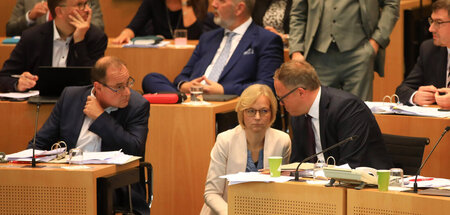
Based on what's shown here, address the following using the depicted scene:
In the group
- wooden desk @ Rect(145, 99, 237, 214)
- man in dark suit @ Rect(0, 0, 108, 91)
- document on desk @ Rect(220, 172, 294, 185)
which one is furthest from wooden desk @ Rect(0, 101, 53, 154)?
document on desk @ Rect(220, 172, 294, 185)

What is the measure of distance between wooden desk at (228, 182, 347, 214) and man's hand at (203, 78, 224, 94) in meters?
2.37

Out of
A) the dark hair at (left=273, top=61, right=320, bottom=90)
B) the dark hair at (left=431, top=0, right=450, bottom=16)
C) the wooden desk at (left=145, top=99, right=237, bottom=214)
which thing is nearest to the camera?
the dark hair at (left=273, top=61, right=320, bottom=90)

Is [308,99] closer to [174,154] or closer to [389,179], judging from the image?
[389,179]

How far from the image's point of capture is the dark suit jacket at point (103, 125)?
4184 mm

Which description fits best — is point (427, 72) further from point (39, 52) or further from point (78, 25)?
point (39, 52)

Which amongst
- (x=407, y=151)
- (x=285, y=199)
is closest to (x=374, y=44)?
(x=407, y=151)

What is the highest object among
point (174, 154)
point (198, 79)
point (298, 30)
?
point (298, 30)

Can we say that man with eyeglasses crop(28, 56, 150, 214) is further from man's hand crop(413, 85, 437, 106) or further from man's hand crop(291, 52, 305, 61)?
man's hand crop(413, 85, 437, 106)

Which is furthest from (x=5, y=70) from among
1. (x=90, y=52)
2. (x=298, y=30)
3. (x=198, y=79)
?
(x=298, y=30)

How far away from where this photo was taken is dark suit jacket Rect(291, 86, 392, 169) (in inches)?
153

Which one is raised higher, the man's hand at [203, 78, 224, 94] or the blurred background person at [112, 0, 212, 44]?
the blurred background person at [112, 0, 212, 44]

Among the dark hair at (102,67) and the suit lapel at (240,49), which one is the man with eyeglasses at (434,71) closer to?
the suit lapel at (240,49)

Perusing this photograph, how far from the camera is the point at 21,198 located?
3623mm

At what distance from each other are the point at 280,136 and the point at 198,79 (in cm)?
171
